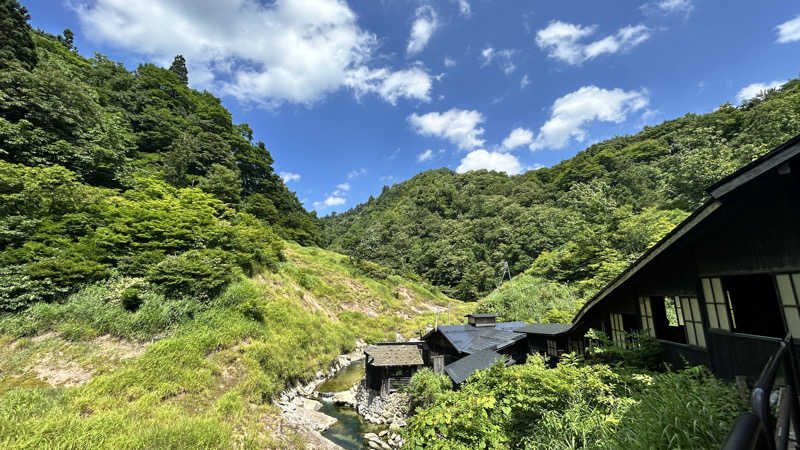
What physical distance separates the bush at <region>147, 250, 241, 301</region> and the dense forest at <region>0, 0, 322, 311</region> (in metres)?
0.05

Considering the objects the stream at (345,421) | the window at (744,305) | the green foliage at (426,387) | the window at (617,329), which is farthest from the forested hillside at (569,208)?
the window at (744,305)

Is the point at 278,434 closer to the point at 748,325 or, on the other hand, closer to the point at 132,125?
the point at 748,325

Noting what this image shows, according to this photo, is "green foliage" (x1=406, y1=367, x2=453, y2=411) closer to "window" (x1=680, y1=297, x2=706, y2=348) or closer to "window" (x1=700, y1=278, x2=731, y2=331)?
"window" (x1=680, y1=297, x2=706, y2=348)

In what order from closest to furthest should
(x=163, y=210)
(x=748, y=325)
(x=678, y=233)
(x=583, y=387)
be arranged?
(x=678, y=233), (x=748, y=325), (x=583, y=387), (x=163, y=210)

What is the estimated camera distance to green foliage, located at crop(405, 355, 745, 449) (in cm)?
364

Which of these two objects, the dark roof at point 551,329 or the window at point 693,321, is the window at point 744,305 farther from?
the dark roof at point 551,329

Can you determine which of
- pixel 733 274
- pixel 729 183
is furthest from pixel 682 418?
pixel 729 183

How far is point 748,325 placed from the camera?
586 cm

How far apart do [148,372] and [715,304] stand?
1515cm

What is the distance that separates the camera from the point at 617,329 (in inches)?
321

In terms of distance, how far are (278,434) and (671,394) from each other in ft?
36.1

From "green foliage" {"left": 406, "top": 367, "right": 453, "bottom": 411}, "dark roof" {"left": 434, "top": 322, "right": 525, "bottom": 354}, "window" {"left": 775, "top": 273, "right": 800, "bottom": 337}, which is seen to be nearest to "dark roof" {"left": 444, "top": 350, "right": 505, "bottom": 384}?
"dark roof" {"left": 434, "top": 322, "right": 525, "bottom": 354}

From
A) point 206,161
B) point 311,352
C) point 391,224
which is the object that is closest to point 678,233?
point 311,352

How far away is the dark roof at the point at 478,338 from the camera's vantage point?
41.9ft
